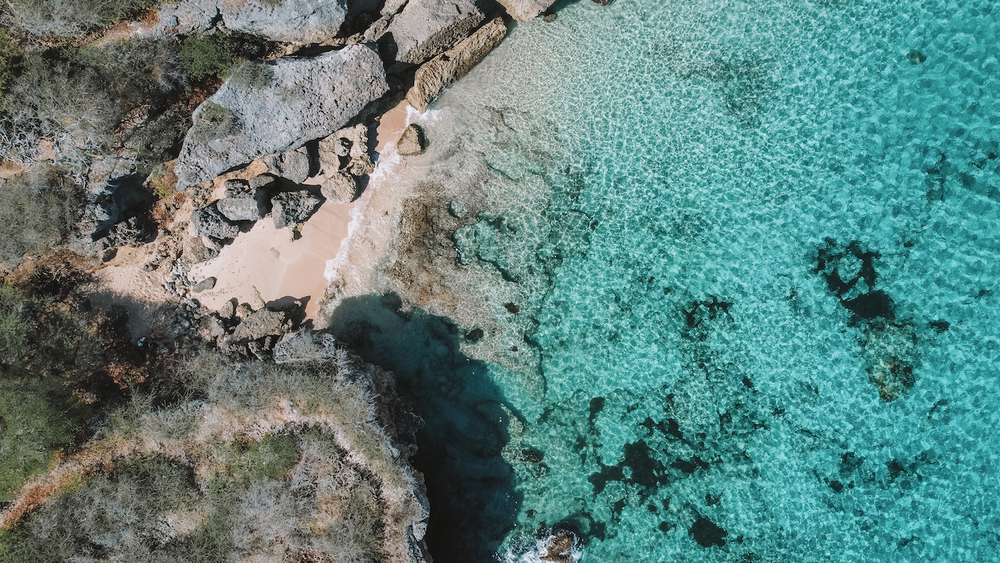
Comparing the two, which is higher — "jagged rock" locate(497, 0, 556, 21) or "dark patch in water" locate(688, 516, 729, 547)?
"jagged rock" locate(497, 0, 556, 21)

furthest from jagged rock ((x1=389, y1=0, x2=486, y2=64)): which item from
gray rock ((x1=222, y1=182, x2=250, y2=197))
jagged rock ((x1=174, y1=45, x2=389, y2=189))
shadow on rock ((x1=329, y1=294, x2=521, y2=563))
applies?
shadow on rock ((x1=329, y1=294, x2=521, y2=563))

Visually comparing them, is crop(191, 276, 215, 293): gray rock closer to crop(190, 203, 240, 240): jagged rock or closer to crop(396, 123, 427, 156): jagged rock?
crop(190, 203, 240, 240): jagged rock

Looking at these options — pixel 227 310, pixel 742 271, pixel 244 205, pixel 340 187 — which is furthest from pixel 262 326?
pixel 742 271

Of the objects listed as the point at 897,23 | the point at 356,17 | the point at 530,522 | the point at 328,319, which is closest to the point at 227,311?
the point at 328,319

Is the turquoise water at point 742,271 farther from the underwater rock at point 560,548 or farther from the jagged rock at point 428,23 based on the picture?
the jagged rock at point 428,23

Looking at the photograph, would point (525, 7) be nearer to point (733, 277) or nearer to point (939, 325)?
point (733, 277)

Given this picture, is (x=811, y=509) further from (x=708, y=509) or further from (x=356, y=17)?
(x=356, y=17)
